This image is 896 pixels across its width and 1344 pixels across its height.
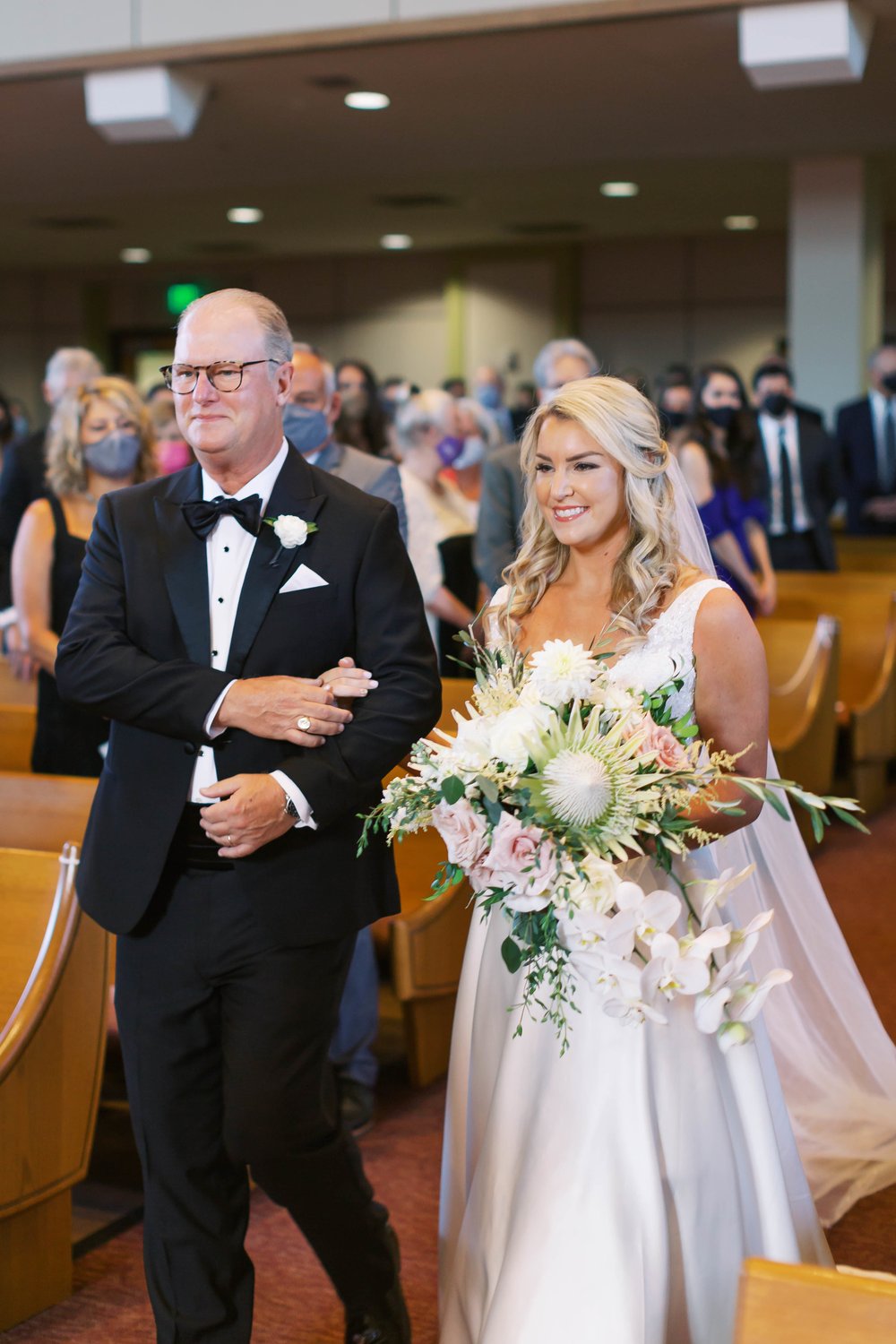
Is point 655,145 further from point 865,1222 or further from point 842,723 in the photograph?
point 865,1222

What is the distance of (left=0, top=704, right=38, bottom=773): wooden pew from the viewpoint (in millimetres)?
4824

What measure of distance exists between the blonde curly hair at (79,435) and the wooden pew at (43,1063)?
1.45 meters

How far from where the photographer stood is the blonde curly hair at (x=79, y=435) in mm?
4207

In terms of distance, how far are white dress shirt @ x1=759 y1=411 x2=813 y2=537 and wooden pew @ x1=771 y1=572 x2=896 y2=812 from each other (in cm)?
50

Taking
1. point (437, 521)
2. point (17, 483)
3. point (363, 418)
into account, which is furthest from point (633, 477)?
point (363, 418)

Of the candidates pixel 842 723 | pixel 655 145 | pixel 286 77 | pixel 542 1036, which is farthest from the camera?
pixel 655 145

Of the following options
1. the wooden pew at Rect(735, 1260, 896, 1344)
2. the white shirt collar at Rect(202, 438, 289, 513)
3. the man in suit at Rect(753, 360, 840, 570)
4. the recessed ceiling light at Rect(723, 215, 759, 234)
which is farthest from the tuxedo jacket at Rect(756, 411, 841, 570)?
the recessed ceiling light at Rect(723, 215, 759, 234)

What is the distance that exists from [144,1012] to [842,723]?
5.18 m

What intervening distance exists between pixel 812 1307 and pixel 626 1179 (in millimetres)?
1009

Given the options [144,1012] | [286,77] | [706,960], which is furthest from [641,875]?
[286,77]

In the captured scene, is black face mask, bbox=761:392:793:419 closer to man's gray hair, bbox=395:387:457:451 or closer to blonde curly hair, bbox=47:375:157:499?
man's gray hair, bbox=395:387:457:451

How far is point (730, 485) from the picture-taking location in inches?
279

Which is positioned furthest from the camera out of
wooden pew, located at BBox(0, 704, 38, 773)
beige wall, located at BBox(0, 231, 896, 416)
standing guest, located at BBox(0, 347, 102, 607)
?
beige wall, located at BBox(0, 231, 896, 416)

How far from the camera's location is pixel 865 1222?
11.0ft
